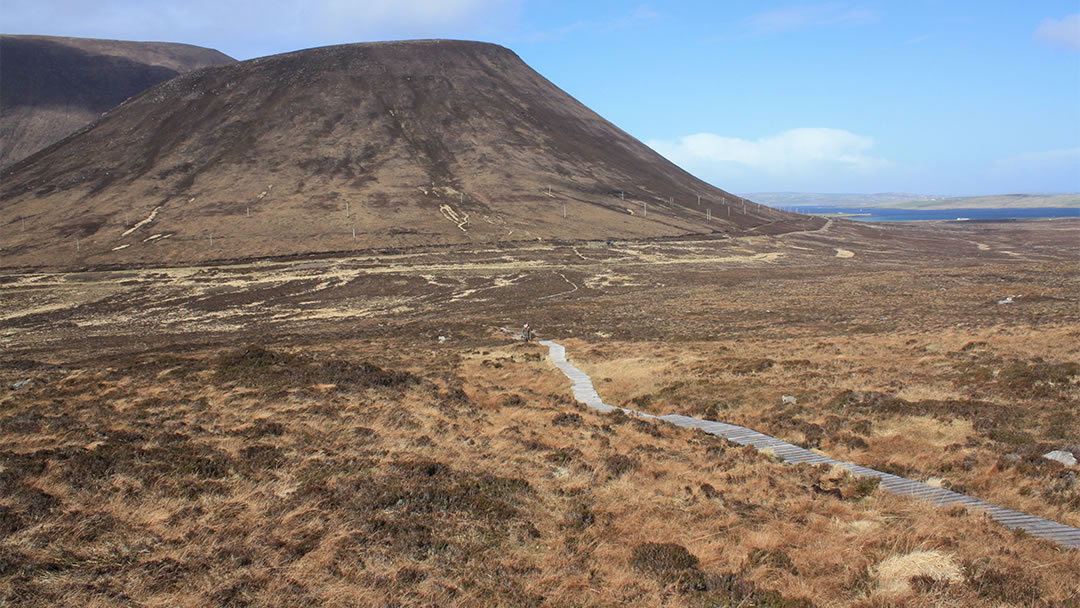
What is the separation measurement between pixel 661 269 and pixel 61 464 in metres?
90.1

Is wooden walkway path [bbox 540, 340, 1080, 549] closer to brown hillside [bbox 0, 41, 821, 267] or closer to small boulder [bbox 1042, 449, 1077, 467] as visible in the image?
small boulder [bbox 1042, 449, 1077, 467]

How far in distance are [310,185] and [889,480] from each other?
15310 centimetres

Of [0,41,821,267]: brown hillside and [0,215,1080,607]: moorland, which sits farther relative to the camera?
[0,41,821,267]: brown hillside

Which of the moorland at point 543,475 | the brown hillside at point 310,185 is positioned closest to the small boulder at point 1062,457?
the moorland at point 543,475

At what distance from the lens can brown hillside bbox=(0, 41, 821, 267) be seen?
12006 centimetres

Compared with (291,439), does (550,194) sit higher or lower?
higher

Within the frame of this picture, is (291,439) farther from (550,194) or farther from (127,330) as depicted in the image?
(550,194)

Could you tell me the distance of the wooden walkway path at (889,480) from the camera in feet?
37.2

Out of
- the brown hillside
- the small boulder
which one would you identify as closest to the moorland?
the small boulder

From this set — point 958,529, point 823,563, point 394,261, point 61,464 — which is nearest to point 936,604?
point 823,563

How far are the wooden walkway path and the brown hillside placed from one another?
3961 inches

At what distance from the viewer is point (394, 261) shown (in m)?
103

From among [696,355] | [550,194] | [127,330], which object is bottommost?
[127,330]

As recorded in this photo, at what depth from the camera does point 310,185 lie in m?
150
